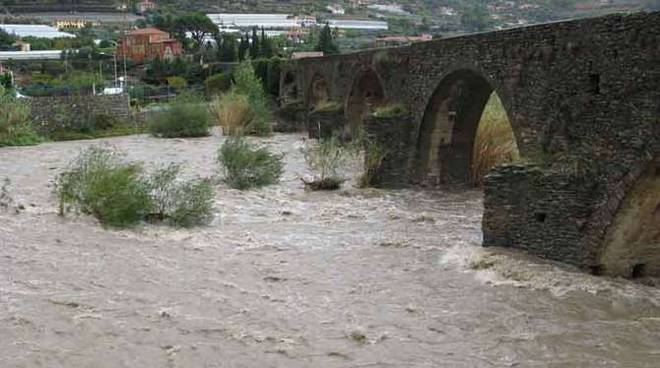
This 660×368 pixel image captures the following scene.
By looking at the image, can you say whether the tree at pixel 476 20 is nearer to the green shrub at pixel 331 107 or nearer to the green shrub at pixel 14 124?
the green shrub at pixel 331 107

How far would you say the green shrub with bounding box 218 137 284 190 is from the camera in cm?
1778

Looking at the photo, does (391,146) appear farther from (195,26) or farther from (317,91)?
(195,26)

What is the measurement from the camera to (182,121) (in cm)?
3272

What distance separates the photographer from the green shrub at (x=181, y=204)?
44.7 ft

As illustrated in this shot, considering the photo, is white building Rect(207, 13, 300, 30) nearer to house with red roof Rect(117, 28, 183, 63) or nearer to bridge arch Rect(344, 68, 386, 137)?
house with red roof Rect(117, 28, 183, 63)

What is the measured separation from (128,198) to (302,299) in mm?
5000

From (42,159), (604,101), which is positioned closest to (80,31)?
(42,159)

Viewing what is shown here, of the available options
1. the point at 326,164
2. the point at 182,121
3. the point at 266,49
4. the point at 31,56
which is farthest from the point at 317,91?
the point at 31,56

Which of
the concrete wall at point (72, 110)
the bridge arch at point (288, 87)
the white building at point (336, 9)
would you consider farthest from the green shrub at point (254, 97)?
the white building at point (336, 9)

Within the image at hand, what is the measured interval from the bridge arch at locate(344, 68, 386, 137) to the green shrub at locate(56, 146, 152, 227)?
38.7 ft

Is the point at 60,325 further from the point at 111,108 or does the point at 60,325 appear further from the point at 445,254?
the point at 111,108

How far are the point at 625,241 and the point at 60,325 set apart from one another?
7231 mm

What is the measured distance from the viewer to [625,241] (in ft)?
34.2

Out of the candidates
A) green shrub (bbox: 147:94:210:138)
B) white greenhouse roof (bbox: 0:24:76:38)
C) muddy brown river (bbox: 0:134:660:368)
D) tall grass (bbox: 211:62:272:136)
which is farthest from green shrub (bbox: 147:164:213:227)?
white greenhouse roof (bbox: 0:24:76:38)
